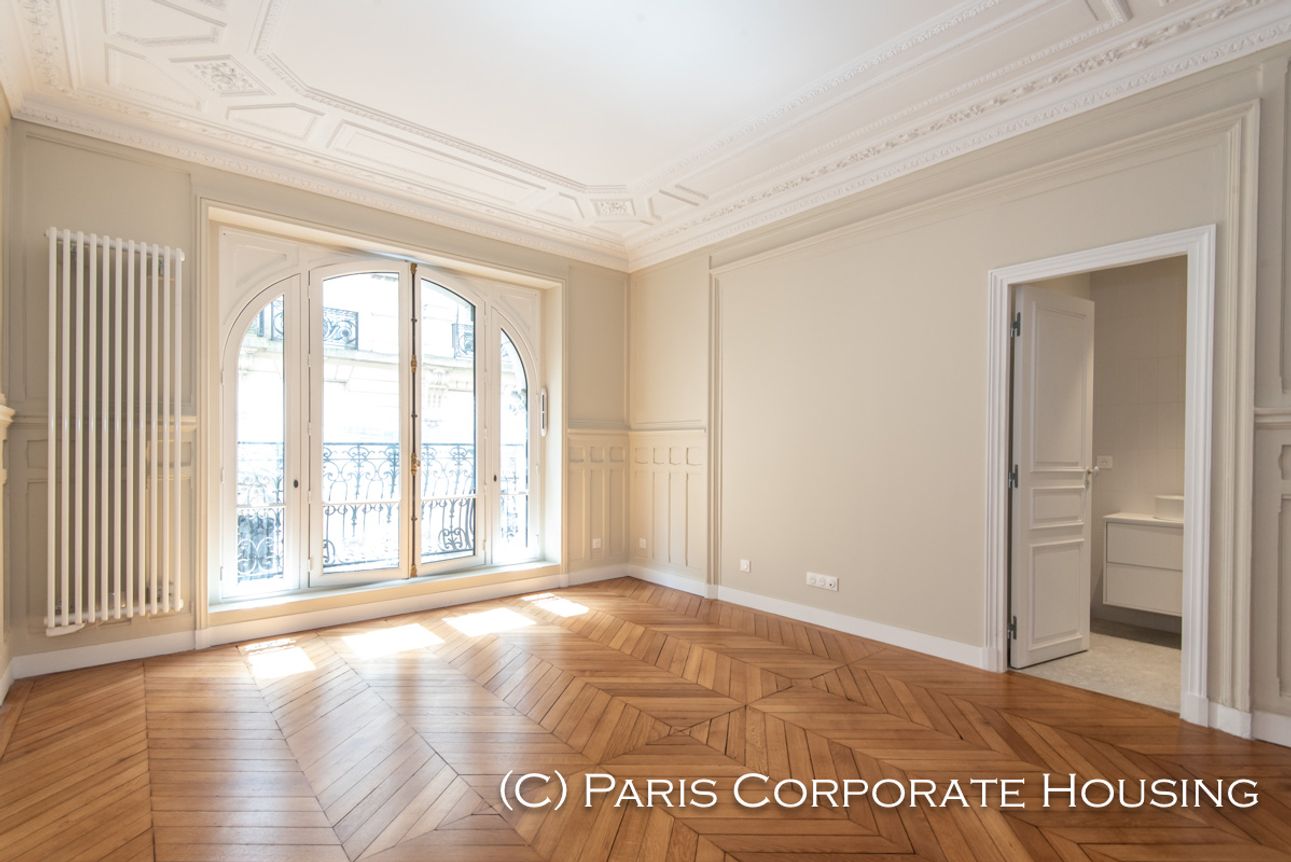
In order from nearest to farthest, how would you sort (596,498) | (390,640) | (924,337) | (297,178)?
1. (924,337)
2. (390,640)
3. (297,178)
4. (596,498)

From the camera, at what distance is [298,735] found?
2.76 metres

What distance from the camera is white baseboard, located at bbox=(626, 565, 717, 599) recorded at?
5297 mm

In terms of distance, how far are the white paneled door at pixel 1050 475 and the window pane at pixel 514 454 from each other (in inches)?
152

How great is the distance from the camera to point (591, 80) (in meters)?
3.30

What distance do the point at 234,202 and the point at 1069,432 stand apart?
210 inches

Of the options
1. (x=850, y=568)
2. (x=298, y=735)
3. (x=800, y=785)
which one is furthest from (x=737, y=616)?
(x=298, y=735)

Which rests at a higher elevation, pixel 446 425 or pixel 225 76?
pixel 225 76

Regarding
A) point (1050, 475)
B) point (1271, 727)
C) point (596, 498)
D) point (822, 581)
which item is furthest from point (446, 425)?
point (1271, 727)

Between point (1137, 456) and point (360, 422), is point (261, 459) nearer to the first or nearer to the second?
point (360, 422)

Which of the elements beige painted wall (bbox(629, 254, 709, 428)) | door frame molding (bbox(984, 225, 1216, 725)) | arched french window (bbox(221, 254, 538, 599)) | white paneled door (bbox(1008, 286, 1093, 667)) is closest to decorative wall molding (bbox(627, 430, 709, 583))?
beige painted wall (bbox(629, 254, 709, 428))

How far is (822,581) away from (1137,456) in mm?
2538

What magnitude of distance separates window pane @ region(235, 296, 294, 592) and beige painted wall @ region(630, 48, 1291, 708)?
307 cm

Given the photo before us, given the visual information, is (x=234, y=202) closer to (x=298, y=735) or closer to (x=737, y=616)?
(x=298, y=735)

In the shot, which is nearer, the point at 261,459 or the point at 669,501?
the point at 261,459
